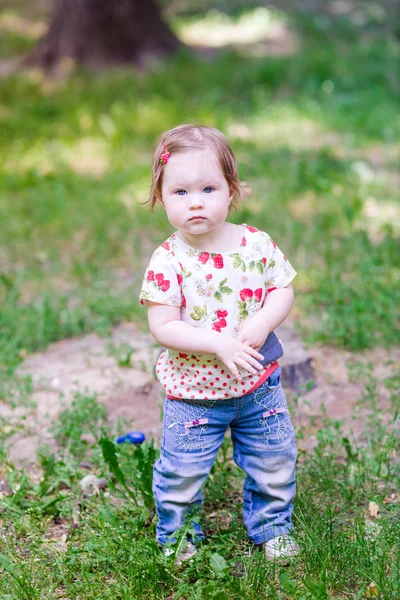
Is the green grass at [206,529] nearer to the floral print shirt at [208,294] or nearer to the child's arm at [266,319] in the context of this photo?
the floral print shirt at [208,294]

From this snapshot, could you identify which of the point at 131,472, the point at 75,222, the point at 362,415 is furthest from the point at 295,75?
the point at 131,472

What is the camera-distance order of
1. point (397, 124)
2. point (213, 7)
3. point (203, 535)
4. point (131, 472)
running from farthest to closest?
point (213, 7)
point (397, 124)
point (131, 472)
point (203, 535)

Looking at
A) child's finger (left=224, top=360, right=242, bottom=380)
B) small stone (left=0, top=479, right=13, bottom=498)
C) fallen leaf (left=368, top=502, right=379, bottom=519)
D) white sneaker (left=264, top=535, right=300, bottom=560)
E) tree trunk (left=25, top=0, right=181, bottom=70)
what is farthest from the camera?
tree trunk (left=25, top=0, right=181, bottom=70)

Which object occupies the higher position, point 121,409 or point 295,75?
point 295,75

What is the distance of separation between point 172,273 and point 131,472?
34.4 inches

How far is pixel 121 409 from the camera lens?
356 centimetres

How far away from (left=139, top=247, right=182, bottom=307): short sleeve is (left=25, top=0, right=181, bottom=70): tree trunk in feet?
22.3

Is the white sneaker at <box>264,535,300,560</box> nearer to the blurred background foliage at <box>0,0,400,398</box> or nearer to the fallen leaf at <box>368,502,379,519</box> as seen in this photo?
the fallen leaf at <box>368,502,379,519</box>

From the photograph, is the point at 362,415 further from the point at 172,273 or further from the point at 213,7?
the point at 213,7

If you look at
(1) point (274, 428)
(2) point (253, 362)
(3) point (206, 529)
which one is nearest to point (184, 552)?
(3) point (206, 529)

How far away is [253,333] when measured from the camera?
2.38m

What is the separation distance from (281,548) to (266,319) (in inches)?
28.2

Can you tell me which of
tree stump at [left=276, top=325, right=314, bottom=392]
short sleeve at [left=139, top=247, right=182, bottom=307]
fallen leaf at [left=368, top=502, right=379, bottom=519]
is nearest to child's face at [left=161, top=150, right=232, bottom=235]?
short sleeve at [left=139, top=247, right=182, bottom=307]

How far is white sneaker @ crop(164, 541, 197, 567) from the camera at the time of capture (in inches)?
99.7
